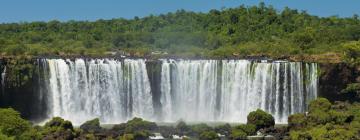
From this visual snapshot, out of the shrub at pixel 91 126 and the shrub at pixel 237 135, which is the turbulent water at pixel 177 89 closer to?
the shrub at pixel 91 126

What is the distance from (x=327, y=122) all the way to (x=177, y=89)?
603 inches

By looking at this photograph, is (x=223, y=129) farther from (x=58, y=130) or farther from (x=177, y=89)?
(x=58, y=130)

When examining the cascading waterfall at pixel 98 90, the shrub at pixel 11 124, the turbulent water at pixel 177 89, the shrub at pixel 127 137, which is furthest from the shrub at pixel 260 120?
the shrub at pixel 11 124

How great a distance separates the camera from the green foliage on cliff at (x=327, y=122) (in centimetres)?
4447

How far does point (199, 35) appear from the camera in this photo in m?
82.9

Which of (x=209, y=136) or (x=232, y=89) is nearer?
(x=209, y=136)

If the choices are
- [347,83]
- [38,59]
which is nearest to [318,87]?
[347,83]

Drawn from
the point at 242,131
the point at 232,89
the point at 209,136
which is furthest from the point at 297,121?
the point at 232,89

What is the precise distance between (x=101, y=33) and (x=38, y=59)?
27401 mm

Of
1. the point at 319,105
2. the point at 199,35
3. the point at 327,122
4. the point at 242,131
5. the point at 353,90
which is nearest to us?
the point at 327,122

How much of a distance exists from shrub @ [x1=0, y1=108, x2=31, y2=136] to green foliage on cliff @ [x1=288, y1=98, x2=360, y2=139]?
14.6 m

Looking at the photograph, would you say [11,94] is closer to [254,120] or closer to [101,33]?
[254,120]

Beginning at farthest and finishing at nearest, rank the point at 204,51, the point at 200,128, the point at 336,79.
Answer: the point at 204,51
the point at 336,79
the point at 200,128

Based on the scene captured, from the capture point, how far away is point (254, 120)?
52.8 meters
